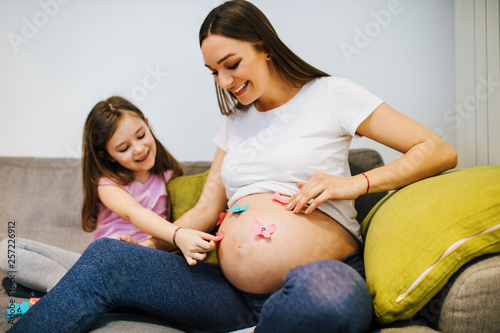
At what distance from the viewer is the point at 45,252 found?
1.35 meters

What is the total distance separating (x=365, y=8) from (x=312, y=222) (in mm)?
1210

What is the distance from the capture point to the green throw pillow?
1512 mm

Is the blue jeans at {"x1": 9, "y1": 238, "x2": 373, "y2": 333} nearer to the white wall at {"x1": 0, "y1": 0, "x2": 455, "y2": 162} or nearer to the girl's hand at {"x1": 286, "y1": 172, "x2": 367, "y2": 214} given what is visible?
the girl's hand at {"x1": 286, "y1": 172, "x2": 367, "y2": 214}

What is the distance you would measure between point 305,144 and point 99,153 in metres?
0.89

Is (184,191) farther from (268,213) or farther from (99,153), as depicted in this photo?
(268,213)

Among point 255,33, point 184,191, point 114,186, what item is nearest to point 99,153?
point 114,186

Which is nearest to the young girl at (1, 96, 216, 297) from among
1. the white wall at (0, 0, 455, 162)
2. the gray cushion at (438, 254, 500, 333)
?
the white wall at (0, 0, 455, 162)

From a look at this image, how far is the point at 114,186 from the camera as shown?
56.1 inches

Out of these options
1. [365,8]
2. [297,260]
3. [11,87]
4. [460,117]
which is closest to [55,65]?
[11,87]

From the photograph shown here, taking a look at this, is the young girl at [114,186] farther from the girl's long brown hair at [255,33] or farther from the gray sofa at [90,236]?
the girl's long brown hair at [255,33]

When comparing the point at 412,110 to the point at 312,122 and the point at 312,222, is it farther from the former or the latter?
the point at 312,222

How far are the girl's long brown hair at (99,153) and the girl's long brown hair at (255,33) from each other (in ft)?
1.62

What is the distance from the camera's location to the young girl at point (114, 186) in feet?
4.17

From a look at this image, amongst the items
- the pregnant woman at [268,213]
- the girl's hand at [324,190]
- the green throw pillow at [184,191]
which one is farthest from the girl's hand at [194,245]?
the green throw pillow at [184,191]
